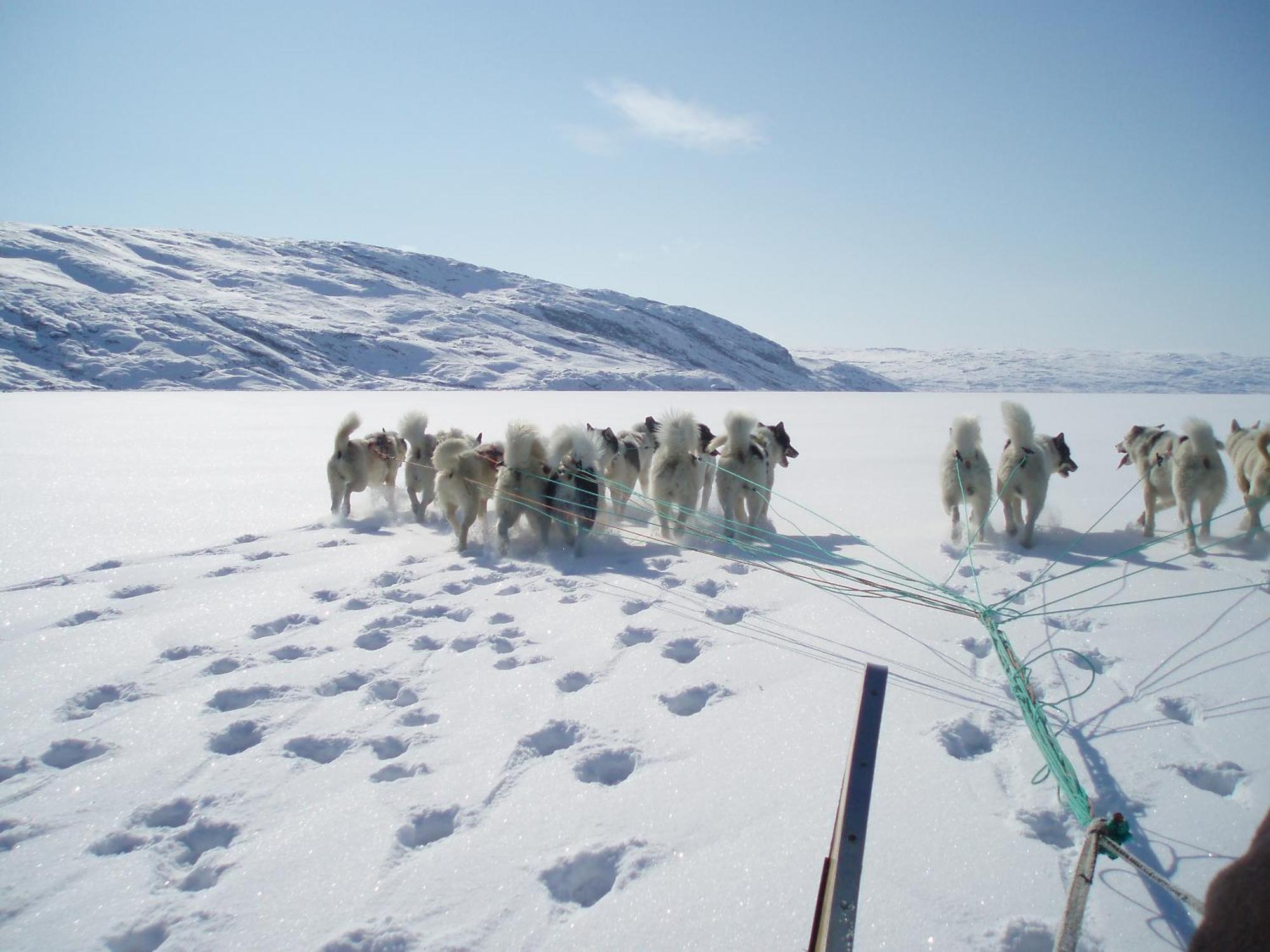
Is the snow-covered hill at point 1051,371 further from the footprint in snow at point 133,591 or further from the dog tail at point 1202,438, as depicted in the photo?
the footprint in snow at point 133,591

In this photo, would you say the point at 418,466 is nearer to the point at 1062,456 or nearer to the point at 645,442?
the point at 645,442

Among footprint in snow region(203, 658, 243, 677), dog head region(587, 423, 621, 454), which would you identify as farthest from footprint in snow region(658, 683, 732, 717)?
dog head region(587, 423, 621, 454)

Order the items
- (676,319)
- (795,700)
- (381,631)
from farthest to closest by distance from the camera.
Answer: (676,319), (381,631), (795,700)

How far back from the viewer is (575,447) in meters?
6.38

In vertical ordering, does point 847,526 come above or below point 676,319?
below

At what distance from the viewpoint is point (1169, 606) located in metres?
4.51

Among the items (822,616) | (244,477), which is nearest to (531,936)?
(822,616)

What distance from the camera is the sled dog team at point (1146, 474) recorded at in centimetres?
593

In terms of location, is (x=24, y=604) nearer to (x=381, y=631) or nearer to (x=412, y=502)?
(x=381, y=631)

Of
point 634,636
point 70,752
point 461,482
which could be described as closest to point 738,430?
point 461,482

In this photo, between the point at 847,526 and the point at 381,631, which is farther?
the point at 847,526

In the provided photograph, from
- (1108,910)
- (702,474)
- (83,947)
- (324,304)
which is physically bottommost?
(83,947)

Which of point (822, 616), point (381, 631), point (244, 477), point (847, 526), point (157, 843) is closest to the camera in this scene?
point (157, 843)

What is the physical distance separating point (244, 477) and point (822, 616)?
316 inches
